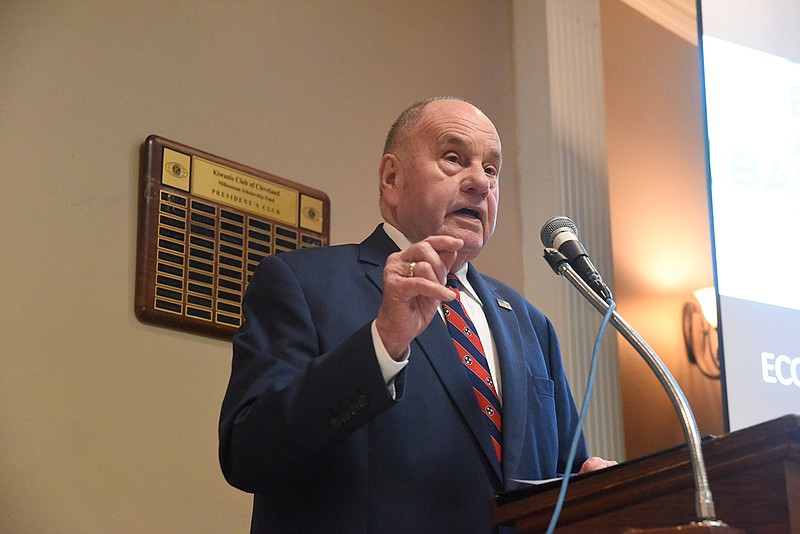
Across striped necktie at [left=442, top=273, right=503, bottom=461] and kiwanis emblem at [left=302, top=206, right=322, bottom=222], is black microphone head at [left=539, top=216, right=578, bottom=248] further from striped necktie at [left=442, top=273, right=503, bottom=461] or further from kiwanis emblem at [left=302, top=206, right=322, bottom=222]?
kiwanis emblem at [left=302, top=206, right=322, bottom=222]

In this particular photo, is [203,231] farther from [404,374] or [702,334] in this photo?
[702,334]

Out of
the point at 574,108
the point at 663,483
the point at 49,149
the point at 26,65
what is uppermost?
the point at 574,108

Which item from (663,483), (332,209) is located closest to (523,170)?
(332,209)

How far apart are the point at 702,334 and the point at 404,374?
383 cm

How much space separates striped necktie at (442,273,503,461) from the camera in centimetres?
187

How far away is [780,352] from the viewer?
12.3ft

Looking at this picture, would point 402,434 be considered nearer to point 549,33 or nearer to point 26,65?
point 26,65

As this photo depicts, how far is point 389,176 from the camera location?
7.45 feet

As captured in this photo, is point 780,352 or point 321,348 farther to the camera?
point 780,352

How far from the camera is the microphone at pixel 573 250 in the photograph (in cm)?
166

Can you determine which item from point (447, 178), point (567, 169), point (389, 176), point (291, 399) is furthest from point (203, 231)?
point (567, 169)

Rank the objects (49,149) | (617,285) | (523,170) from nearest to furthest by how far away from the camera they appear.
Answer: (49,149), (523,170), (617,285)

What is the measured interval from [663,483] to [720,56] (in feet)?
9.44

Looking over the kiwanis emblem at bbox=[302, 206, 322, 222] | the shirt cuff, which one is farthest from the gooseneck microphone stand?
A: the kiwanis emblem at bbox=[302, 206, 322, 222]
